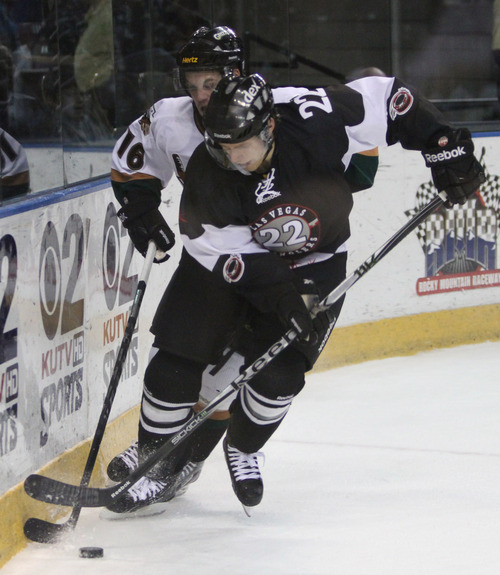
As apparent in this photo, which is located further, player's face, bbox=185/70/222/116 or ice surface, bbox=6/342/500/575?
player's face, bbox=185/70/222/116

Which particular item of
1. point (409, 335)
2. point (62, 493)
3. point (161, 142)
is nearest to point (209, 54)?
point (161, 142)

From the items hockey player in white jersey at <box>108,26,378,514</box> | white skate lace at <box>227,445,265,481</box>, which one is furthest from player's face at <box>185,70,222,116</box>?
white skate lace at <box>227,445,265,481</box>

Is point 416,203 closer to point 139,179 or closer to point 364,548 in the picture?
point 139,179

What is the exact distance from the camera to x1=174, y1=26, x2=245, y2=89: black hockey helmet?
2619mm

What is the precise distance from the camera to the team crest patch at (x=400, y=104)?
2.69 meters

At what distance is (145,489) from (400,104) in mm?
1151

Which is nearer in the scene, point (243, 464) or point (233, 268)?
point (233, 268)

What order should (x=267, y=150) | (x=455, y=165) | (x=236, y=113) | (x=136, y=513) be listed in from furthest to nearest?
(x=136, y=513)
(x=455, y=165)
(x=267, y=150)
(x=236, y=113)

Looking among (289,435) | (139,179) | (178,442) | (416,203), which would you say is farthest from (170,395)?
(416,203)

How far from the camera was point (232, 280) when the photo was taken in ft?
8.31

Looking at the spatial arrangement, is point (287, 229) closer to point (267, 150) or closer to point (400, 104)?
point (267, 150)

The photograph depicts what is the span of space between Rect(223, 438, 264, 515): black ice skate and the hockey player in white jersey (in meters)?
0.15

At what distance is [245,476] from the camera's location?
9.09 feet

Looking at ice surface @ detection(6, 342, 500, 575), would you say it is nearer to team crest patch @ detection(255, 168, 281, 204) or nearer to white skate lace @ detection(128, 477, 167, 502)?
white skate lace @ detection(128, 477, 167, 502)
